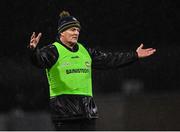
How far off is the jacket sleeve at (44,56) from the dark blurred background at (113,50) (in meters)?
1.19

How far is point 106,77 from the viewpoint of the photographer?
4.94m

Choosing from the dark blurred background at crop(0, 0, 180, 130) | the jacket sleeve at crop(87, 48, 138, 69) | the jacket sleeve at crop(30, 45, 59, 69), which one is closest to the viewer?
the jacket sleeve at crop(30, 45, 59, 69)

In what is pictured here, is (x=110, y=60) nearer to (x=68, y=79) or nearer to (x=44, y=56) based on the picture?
(x=68, y=79)

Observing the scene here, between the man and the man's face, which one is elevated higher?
the man's face

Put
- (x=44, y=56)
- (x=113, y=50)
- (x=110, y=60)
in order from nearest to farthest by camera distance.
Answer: (x=44, y=56) → (x=110, y=60) → (x=113, y=50)

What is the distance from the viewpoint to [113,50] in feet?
16.1

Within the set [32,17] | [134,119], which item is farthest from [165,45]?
[32,17]

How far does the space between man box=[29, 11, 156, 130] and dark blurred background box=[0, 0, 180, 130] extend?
1.11m

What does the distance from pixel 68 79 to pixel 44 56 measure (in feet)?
0.64

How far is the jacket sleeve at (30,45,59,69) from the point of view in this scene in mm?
3605

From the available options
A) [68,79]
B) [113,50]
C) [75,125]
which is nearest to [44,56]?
[68,79]

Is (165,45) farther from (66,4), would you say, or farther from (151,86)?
(66,4)

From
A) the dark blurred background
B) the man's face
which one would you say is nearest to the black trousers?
the man's face

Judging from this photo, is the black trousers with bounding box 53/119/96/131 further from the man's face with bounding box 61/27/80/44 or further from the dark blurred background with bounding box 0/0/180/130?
the dark blurred background with bounding box 0/0/180/130
